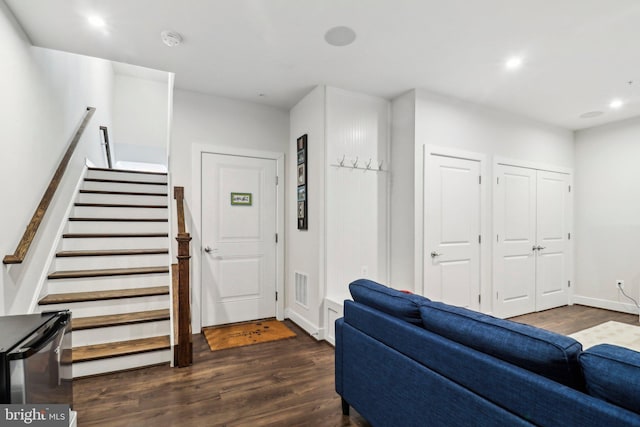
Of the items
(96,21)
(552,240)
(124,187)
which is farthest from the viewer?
(552,240)

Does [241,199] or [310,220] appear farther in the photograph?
[241,199]

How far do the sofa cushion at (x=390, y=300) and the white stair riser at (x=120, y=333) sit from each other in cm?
197

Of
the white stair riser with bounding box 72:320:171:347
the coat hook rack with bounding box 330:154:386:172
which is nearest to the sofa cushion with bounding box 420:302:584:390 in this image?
the coat hook rack with bounding box 330:154:386:172

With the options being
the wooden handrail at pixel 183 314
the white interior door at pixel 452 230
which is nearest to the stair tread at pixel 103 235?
the wooden handrail at pixel 183 314

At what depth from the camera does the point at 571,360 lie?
1.07 metres

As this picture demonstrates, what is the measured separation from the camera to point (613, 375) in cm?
97

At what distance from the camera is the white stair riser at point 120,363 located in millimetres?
2576

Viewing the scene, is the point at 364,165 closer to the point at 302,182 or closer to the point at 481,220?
the point at 302,182

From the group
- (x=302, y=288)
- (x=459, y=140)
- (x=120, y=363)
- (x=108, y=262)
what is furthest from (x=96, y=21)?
(x=459, y=140)

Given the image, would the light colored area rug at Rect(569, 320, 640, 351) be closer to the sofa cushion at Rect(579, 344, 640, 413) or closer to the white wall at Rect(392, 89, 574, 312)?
the white wall at Rect(392, 89, 574, 312)

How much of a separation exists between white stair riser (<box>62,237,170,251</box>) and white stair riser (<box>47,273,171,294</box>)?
496mm

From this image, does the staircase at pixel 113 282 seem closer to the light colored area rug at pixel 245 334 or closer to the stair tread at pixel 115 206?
the stair tread at pixel 115 206
